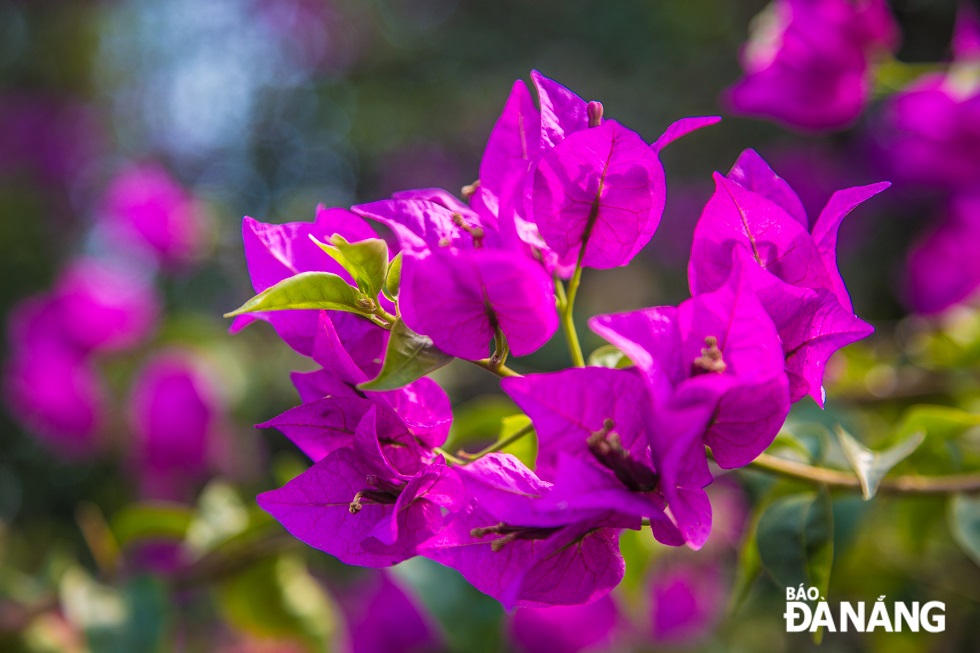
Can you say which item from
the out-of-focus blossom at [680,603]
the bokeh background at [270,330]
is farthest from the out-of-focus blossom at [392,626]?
the out-of-focus blossom at [680,603]

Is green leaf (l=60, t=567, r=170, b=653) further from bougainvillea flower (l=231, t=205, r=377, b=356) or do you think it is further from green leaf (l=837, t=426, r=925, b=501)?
green leaf (l=837, t=426, r=925, b=501)

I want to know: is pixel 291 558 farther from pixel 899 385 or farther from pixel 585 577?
pixel 899 385

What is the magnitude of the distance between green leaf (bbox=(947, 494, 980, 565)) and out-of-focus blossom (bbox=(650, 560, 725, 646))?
25.0 inches

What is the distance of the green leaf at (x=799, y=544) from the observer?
50 cm

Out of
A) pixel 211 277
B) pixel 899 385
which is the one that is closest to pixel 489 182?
pixel 899 385

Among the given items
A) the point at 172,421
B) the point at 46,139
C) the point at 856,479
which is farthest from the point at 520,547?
the point at 46,139

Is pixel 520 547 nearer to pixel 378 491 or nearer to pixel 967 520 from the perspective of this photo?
pixel 378 491

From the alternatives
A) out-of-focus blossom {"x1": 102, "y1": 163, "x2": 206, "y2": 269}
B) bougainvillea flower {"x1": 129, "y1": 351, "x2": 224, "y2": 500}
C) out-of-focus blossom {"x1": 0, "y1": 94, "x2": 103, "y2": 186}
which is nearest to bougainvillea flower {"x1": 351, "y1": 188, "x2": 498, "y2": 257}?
bougainvillea flower {"x1": 129, "y1": 351, "x2": 224, "y2": 500}

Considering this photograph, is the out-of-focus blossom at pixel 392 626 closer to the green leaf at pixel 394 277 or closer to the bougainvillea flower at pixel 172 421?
the bougainvillea flower at pixel 172 421

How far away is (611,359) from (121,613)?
1.71ft

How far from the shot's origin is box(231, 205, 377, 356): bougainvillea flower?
411mm

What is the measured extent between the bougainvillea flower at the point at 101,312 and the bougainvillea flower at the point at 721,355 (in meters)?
1.32

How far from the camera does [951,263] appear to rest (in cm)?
104

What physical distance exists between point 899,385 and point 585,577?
74 cm
